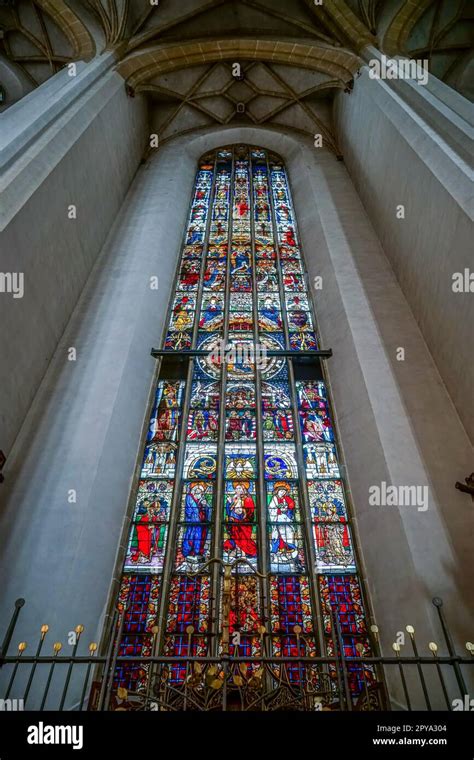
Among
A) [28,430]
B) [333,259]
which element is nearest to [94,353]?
[28,430]

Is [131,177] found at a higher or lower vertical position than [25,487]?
higher

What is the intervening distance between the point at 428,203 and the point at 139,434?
196 inches

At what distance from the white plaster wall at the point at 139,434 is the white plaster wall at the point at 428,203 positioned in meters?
0.32

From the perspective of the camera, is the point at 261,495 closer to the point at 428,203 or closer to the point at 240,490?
the point at 240,490

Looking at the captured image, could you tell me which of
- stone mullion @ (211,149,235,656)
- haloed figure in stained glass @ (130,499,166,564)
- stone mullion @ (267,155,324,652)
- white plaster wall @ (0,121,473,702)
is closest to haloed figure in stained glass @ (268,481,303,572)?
stone mullion @ (267,155,324,652)

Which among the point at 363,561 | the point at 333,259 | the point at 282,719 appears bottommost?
the point at 282,719

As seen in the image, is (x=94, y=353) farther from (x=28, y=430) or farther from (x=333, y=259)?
(x=333, y=259)

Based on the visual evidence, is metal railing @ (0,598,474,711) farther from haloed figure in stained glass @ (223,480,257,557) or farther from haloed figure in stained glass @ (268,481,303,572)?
haloed figure in stained glass @ (223,480,257,557)

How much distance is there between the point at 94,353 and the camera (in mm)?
6914

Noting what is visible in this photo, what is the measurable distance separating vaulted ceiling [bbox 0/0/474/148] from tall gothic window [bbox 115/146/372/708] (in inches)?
194

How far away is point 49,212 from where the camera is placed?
6.63m

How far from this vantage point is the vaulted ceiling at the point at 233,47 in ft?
34.6

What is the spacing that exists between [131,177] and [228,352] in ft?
18.0

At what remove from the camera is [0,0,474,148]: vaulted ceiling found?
10531 mm
